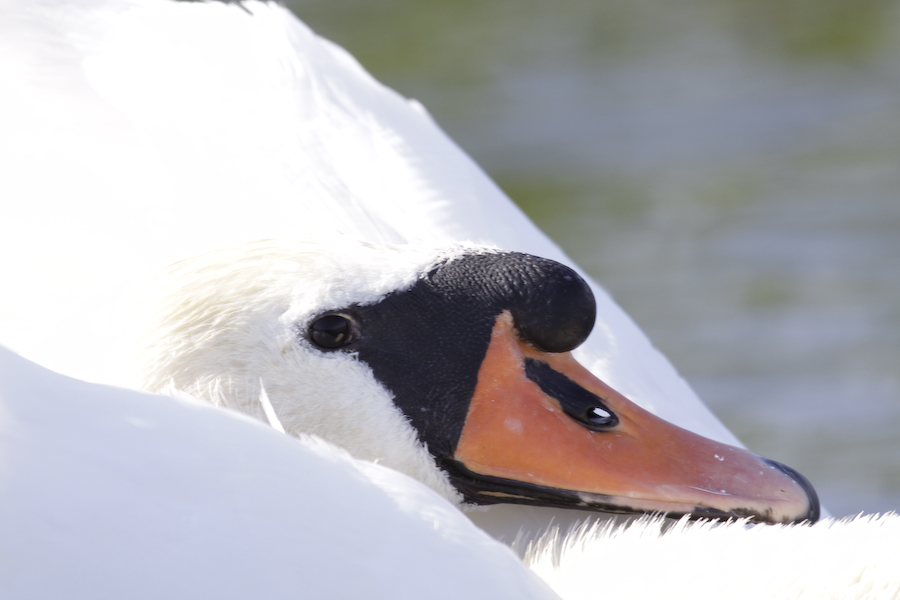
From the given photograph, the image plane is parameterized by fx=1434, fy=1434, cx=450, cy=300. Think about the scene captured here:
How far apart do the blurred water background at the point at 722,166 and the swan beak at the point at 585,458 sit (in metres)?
3.04

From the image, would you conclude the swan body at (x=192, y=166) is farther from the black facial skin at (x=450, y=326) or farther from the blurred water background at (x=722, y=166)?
the blurred water background at (x=722, y=166)

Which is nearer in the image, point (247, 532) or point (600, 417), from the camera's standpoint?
point (247, 532)

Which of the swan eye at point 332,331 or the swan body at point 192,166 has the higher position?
the swan eye at point 332,331

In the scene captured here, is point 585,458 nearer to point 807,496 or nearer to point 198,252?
point 807,496

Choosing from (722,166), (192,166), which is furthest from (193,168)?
(722,166)

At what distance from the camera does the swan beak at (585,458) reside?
2.58 meters

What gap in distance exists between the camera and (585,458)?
2621 mm

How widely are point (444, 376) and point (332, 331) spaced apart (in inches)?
8.9

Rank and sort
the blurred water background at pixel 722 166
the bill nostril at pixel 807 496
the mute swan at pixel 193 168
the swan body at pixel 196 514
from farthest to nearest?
the blurred water background at pixel 722 166, the mute swan at pixel 193 168, the bill nostril at pixel 807 496, the swan body at pixel 196 514

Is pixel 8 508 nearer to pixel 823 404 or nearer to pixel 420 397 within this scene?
pixel 420 397

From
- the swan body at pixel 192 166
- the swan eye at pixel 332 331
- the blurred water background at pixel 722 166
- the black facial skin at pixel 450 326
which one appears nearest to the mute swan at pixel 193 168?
the swan body at pixel 192 166

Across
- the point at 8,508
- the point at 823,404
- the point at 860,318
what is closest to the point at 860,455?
the point at 823,404

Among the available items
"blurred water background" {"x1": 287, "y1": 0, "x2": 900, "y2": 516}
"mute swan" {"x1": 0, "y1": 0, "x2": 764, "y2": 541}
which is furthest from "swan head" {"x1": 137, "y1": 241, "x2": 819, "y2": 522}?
"blurred water background" {"x1": 287, "y1": 0, "x2": 900, "y2": 516}

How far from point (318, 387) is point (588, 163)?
5830mm
